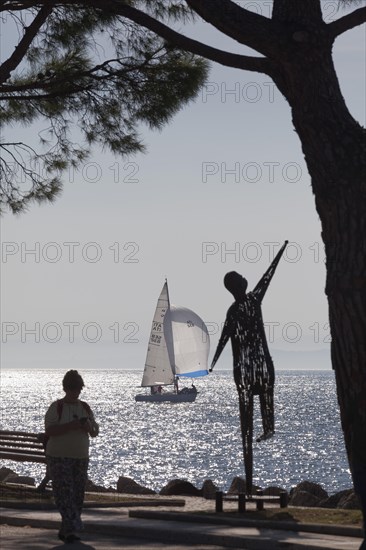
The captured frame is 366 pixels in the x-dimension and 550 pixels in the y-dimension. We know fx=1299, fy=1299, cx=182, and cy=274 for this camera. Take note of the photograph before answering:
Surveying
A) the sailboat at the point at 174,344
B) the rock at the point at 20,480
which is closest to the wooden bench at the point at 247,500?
the rock at the point at 20,480

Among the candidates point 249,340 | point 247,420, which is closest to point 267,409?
point 247,420

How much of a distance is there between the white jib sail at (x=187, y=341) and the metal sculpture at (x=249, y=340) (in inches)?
3316

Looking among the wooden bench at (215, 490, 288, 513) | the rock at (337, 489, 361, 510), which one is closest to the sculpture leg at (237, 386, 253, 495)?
the wooden bench at (215, 490, 288, 513)

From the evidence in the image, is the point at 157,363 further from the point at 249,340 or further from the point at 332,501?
the point at 249,340

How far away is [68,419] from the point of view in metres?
12.7

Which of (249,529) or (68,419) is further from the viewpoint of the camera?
(249,529)

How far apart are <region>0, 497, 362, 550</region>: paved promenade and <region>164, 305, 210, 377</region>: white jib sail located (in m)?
85.5

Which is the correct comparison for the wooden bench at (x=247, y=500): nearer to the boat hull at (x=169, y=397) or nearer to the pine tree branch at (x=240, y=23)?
the pine tree branch at (x=240, y=23)

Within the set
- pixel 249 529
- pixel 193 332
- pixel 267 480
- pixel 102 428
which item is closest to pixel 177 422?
pixel 102 428

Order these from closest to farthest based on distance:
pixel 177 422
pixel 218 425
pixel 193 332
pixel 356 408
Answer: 1. pixel 356 408
2. pixel 193 332
3. pixel 218 425
4. pixel 177 422

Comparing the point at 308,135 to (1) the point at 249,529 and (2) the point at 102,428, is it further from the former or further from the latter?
(2) the point at 102,428

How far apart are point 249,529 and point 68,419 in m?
2.65

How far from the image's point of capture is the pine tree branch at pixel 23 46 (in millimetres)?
19078

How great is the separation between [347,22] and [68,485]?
17.2 ft
